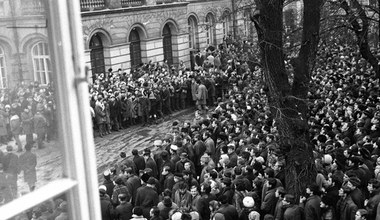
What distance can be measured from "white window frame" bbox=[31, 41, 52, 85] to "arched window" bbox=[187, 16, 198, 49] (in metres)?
37.4

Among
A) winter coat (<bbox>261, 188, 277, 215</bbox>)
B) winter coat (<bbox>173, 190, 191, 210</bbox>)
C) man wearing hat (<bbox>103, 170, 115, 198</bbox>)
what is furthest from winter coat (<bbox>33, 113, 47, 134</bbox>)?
man wearing hat (<bbox>103, 170, 115, 198</bbox>)

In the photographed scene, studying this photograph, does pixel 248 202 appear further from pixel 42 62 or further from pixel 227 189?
pixel 42 62


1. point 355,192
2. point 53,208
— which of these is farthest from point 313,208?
point 53,208

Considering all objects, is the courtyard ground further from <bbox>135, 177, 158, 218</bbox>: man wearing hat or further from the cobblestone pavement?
<bbox>135, 177, 158, 218</bbox>: man wearing hat

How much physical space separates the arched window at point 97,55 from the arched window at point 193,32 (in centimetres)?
973

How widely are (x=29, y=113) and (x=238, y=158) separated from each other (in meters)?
11.1

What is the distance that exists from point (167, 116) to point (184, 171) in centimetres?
1315

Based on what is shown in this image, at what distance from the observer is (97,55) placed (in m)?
30.4

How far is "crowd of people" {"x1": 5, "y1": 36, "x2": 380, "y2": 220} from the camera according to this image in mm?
10055

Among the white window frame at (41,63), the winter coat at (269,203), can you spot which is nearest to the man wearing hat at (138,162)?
the winter coat at (269,203)

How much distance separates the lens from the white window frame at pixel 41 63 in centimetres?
181

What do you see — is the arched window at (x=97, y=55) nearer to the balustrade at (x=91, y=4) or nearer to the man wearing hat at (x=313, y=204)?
the balustrade at (x=91, y=4)

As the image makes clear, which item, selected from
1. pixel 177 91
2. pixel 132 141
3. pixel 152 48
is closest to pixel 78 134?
pixel 132 141

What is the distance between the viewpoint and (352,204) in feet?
31.9
